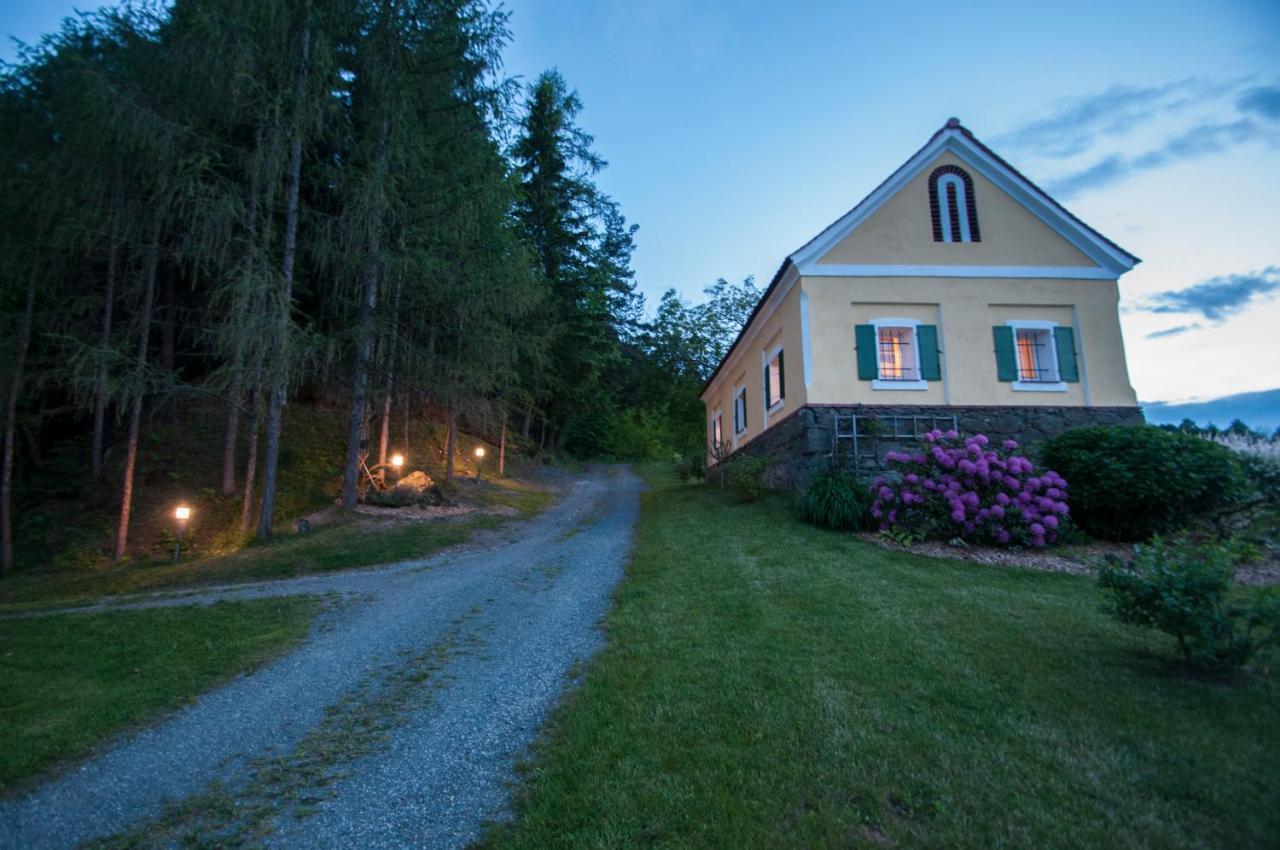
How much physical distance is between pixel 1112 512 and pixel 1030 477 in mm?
1384

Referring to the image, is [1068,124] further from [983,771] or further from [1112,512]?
[983,771]

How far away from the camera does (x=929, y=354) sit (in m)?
12.1

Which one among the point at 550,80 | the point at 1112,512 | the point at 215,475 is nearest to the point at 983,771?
the point at 1112,512

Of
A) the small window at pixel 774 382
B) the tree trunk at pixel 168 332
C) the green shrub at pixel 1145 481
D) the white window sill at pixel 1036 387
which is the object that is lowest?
the green shrub at pixel 1145 481

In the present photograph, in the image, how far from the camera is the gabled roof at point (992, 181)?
40.2ft

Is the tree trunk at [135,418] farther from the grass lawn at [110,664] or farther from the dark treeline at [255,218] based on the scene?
the grass lawn at [110,664]

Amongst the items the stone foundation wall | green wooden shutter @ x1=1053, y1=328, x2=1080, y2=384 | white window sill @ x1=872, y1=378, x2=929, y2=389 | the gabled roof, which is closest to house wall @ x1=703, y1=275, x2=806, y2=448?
the stone foundation wall

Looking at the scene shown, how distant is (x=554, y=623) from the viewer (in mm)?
5512

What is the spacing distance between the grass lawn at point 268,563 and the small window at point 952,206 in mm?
12448

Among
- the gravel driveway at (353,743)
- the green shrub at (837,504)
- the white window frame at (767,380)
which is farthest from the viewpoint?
the white window frame at (767,380)

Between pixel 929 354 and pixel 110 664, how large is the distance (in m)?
13.6

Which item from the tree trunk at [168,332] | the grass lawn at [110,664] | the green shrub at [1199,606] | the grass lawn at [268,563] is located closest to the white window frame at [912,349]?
the green shrub at [1199,606]

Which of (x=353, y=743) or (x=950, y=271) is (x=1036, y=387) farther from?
(x=353, y=743)

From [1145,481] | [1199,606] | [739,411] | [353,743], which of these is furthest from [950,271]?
[353,743]
